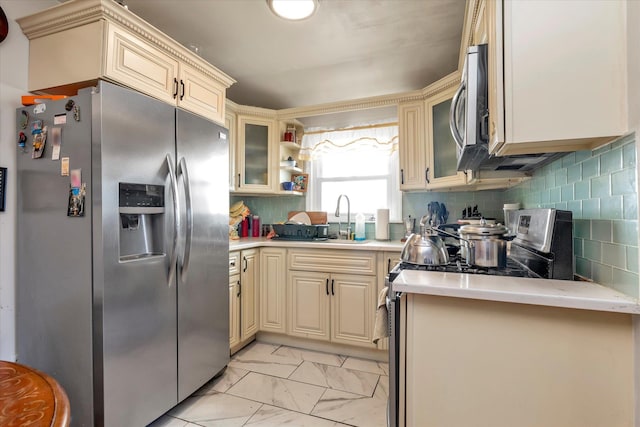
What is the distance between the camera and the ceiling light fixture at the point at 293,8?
67.5 inches

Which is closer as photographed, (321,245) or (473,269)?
(473,269)

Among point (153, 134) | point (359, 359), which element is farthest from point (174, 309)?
point (359, 359)

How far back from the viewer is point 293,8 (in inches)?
69.3

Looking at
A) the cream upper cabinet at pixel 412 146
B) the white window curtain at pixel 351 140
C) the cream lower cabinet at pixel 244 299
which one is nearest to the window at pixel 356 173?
the white window curtain at pixel 351 140

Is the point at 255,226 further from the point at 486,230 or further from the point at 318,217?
the point at 486,230

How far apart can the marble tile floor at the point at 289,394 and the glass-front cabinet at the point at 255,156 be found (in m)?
1.50

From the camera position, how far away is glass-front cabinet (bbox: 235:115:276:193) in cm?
288

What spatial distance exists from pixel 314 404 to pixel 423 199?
193 cm

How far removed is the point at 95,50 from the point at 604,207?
2176 millimetres

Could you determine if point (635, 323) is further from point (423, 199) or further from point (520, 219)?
point (423, 199)

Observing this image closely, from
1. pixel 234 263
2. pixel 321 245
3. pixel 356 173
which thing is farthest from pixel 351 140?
pixel 234 263

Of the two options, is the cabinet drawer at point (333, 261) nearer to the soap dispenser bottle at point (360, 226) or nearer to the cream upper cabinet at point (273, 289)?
the cream upper cabinet at point (273, 289)

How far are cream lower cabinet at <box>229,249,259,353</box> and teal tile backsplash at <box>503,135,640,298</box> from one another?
2.05 metres

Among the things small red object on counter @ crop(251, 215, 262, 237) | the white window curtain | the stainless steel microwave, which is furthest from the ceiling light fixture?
small red object on counter @ crop(251, 215, 262, 237)
